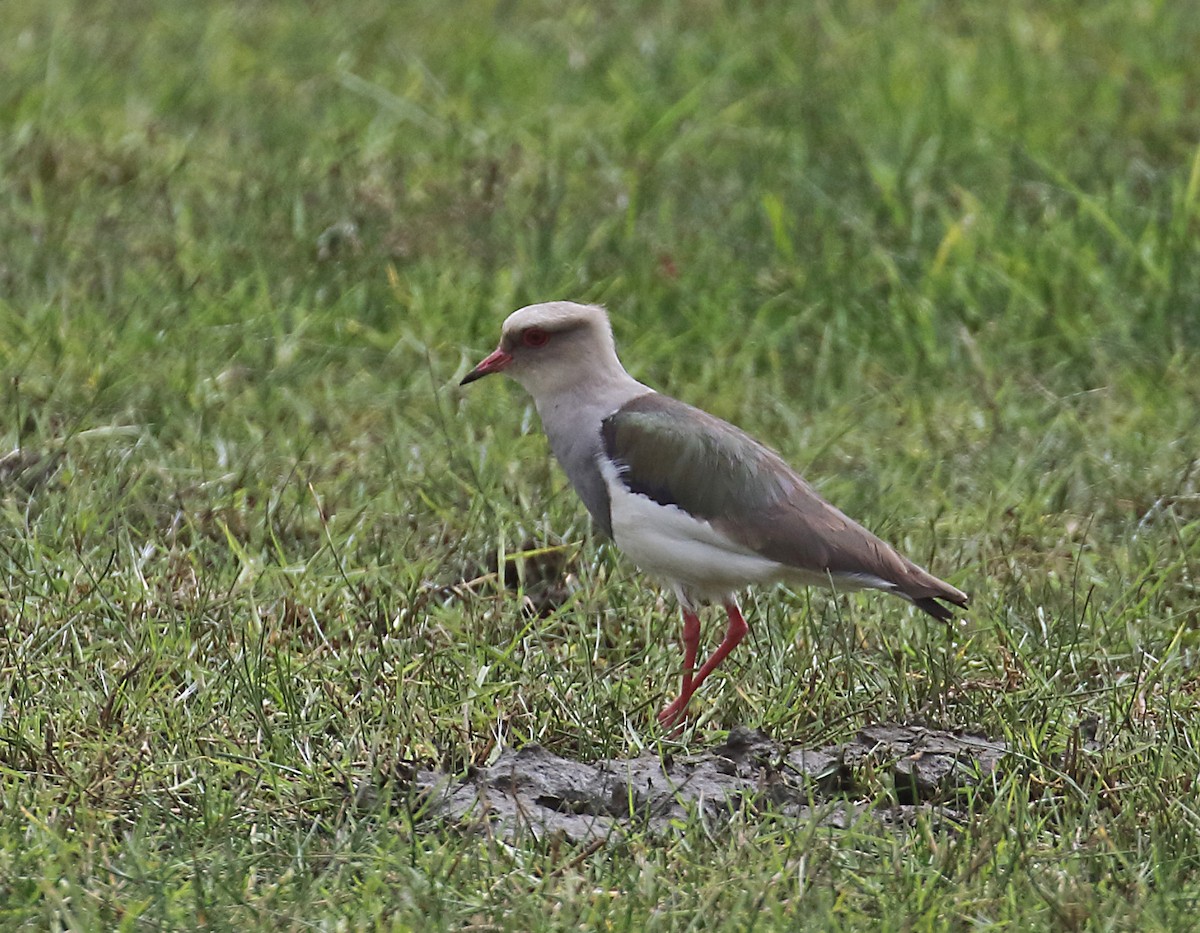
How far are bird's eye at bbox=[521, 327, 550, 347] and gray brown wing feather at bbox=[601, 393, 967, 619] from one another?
0.93 feet

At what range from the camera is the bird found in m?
4.39

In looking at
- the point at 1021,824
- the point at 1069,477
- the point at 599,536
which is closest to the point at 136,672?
the point at 599,536

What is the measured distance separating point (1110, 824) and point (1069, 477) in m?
2.00

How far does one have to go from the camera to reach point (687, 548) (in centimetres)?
443

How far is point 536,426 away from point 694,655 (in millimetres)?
1599

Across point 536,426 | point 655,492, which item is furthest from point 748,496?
point 536,426

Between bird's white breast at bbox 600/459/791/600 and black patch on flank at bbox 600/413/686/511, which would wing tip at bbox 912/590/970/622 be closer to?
bird's white breast at bbox 600/459/791/600

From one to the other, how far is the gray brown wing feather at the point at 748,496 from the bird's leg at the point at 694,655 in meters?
0.23

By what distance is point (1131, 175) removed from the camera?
7480mm

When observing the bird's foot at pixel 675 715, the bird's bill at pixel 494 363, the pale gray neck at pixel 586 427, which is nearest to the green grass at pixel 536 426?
the bird's foot at pixel 675 715

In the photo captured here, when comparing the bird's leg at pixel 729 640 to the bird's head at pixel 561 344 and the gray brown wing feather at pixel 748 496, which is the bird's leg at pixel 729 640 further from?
the bird's head at pixel 561 344

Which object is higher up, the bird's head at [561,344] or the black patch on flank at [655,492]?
the bird's head at [561,344]

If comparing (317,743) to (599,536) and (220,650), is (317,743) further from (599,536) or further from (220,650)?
(599,536)

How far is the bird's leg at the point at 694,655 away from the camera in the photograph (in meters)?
4.36
